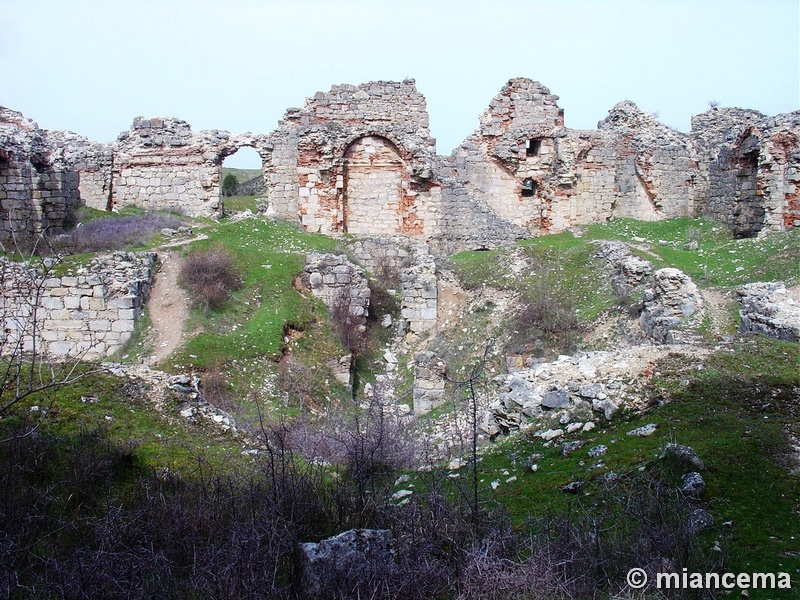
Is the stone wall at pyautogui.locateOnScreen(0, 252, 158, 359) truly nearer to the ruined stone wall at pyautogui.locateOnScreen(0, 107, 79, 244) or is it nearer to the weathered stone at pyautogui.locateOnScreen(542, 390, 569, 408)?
the ruined stone wall at pyautogui.locateOnScreen(0, 107, 79, 244)

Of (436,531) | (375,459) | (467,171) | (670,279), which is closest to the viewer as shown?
(436,531)

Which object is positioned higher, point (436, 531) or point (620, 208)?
point (620, 208)

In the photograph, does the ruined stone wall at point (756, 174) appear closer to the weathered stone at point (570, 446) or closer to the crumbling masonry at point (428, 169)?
the crumbling masonry at point (428, 169)

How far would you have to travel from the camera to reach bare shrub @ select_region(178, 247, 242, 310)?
14844 mm

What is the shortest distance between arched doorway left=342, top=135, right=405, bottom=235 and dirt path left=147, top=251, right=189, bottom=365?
6.43 m

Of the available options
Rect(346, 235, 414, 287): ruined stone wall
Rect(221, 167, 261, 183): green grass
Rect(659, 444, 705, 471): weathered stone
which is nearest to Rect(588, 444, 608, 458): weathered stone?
Rect(659, 444, 705, 471): weathered stone

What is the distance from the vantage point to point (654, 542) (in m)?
5.09

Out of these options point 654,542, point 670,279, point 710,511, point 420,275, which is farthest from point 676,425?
point 420,275

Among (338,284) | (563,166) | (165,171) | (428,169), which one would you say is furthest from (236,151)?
(563,166)

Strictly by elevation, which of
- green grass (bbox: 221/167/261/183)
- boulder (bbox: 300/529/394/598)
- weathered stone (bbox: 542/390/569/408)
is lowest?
boulder (bbox: 300/529/394/598)

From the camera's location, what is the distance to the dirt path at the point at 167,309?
13.8m

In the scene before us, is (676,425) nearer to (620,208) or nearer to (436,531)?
(436,531)

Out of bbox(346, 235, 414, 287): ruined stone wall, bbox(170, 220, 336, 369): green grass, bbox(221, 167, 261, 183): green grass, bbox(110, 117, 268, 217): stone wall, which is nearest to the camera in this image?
bbox(170, 220, 336, 369): green grass

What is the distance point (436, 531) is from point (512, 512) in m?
1.43
